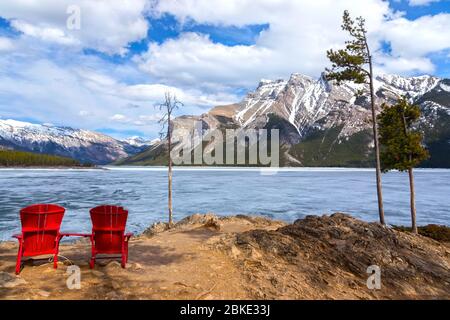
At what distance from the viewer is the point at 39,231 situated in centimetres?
939

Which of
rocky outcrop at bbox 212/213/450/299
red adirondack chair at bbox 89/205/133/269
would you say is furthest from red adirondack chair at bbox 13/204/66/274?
rocky outcrop at bbox 212/213/450/299

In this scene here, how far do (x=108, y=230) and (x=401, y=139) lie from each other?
22.5 metres

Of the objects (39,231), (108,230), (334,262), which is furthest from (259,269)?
(39,231)

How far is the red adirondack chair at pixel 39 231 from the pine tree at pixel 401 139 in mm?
22838

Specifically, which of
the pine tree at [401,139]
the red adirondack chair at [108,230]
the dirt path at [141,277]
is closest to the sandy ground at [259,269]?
the dirt path at [141,277]

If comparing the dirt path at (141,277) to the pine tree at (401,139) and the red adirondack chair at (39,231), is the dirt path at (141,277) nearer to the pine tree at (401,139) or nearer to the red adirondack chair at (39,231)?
the red adirondack chair at (39,231)

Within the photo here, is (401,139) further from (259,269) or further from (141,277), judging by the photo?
(141,277)

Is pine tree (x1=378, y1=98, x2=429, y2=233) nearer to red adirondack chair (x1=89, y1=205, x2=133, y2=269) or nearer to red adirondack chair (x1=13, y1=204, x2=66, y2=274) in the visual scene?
red adirondack chair (x1=89, y1=205, x2=133, y2=269)

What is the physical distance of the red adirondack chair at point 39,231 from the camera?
9.16m

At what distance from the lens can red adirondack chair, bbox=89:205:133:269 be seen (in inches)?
383

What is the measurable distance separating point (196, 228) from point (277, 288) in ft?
30.7

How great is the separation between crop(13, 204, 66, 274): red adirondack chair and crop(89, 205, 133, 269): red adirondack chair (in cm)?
98
